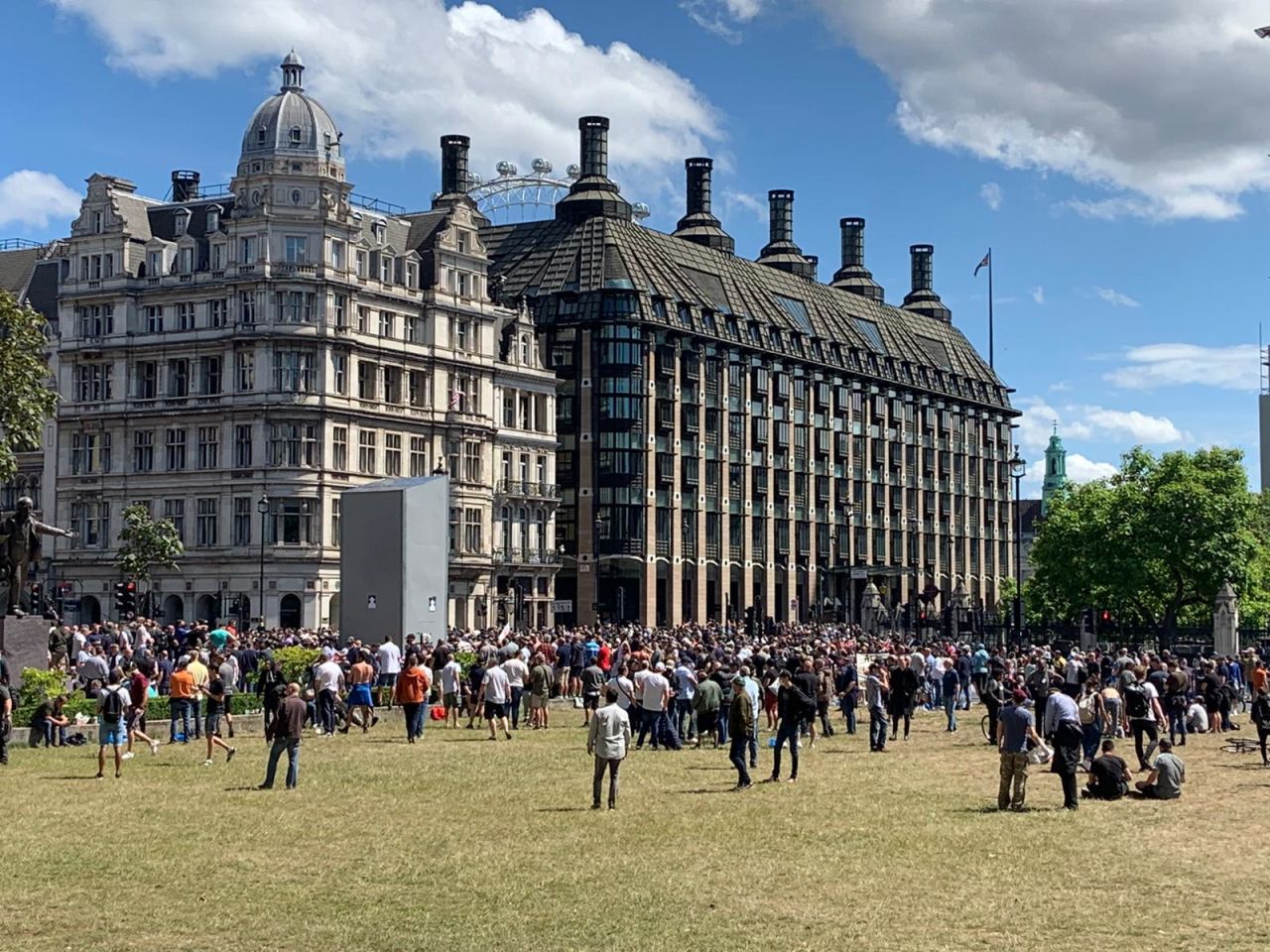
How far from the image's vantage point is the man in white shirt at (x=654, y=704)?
121ft

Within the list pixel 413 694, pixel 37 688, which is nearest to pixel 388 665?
pixel 413 694

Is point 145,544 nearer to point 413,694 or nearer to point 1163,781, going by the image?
point 413,694

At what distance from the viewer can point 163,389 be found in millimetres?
89500

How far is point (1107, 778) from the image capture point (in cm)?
2994

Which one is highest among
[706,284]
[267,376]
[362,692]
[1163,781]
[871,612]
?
[706,284]

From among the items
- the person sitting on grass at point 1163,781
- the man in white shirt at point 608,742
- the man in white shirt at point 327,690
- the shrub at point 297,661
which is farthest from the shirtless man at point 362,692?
the person sitting on grass at point 1163,781

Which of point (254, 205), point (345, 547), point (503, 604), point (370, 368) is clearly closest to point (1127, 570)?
point (503, 604)

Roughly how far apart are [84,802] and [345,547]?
26440 mm

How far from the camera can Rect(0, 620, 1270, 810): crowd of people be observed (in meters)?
30.0

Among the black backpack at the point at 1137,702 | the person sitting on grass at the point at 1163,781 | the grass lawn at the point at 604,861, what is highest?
the black backpack at the point at 1137,702

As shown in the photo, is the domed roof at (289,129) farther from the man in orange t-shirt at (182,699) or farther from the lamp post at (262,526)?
the man in orange t-shirt at (182,699)

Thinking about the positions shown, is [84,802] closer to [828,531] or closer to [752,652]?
[752,652]

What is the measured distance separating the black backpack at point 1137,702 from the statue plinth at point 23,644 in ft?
78.2

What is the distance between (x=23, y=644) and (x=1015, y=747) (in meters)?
23.9
